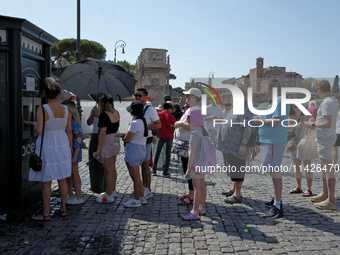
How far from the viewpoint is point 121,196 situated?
5.71m

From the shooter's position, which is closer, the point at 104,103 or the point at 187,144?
the point at 104,103

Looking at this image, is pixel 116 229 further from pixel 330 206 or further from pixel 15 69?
pixel 330 206

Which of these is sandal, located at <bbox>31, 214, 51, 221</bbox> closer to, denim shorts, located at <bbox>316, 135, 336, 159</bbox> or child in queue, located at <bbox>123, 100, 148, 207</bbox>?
child in queue, located at <bbox>123, 100, 148, 207</bbox>

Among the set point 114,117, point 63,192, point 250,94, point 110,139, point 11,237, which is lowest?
point 11,237

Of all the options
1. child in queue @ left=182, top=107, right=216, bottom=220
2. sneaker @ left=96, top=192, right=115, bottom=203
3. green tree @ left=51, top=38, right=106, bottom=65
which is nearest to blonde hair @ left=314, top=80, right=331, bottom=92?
child in queue @ left=182, top=107, right=216, bottom=220

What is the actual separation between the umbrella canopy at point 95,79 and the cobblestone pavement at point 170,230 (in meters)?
1.80

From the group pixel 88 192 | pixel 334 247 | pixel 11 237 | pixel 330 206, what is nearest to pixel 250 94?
pixel 330 206

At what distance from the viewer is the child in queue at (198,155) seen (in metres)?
4.47

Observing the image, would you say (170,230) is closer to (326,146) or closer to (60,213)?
(60,213)

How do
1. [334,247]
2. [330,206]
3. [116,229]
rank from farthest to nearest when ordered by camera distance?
[330,206] → [116,229] → [334,247]

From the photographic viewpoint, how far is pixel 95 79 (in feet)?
20.1

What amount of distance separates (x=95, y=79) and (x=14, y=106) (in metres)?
1.83

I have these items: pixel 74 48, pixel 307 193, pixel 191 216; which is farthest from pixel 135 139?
pixel 74 48

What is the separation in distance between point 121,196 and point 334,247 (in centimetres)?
326
